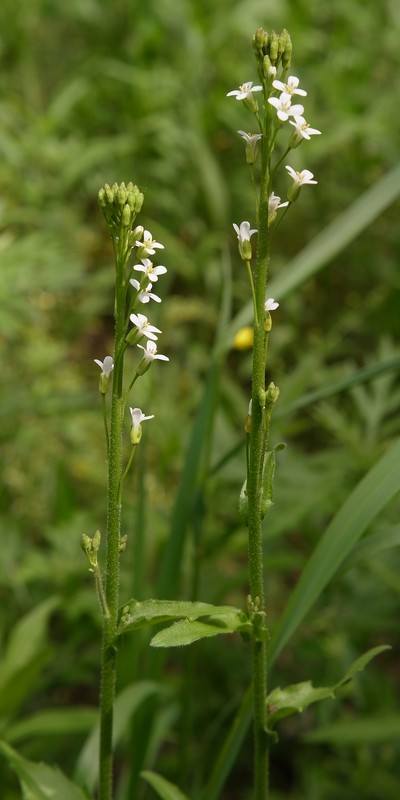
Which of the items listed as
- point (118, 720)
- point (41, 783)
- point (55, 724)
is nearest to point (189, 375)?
point (55, 724)

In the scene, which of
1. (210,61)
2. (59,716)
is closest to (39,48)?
(210,61)

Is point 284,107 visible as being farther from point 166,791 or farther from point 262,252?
point 166,791

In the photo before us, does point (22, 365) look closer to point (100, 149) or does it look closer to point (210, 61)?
point (100, 149)

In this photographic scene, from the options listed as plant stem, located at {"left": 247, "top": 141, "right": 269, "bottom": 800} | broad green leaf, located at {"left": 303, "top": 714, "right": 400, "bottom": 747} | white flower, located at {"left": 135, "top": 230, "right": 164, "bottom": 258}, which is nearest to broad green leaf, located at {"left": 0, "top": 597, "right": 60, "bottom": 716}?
broad green leaf, located at {"left": 303, "top": 714, "right": 400, "bottom": 747}

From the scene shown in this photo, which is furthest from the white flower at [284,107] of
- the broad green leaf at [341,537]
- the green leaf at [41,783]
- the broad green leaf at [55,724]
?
the broad green leaf at [55,724]

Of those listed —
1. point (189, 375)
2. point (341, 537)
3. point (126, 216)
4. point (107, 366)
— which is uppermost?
point (189, 375)

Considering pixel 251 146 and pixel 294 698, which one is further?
pixel 294 698
